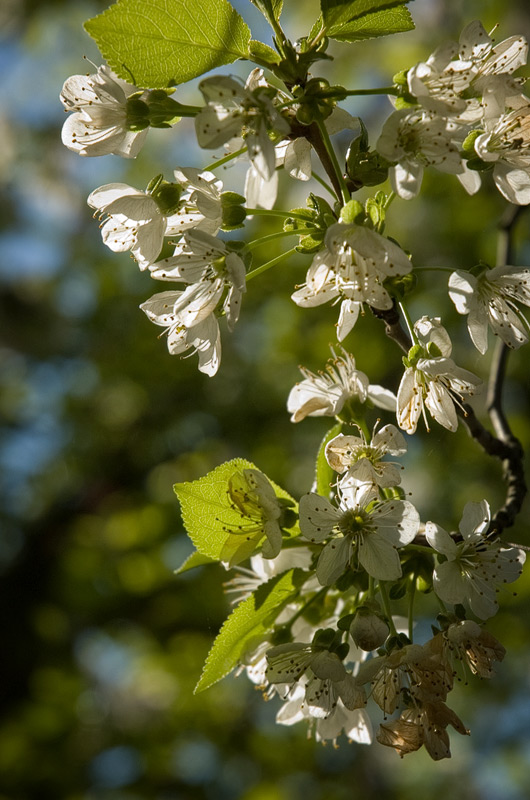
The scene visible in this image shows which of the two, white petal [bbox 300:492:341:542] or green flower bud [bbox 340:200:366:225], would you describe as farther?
white petal [bbox 300:492:341:542]

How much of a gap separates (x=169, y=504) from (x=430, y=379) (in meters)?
3.45

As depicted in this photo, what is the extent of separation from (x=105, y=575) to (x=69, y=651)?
54cm

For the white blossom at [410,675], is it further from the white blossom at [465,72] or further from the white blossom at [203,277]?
the white blossom at [465,72]

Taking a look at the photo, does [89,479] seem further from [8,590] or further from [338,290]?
[338,290]

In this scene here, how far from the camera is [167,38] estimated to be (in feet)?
2.61

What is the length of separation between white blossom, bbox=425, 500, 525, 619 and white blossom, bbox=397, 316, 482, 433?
117 mm

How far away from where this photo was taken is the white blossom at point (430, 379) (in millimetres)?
882

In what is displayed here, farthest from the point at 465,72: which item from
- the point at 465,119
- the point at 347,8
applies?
the point at 347,8

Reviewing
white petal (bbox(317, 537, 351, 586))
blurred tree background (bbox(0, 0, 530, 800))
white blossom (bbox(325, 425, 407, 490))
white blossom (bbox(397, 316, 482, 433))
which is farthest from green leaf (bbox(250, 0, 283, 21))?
blurred tree background (bbox(0, 0, 530, 800))

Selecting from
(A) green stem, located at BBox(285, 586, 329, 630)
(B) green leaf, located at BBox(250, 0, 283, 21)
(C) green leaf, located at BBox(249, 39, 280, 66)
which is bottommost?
(A) green stem, located at BBox(285, 586, 329, 630)

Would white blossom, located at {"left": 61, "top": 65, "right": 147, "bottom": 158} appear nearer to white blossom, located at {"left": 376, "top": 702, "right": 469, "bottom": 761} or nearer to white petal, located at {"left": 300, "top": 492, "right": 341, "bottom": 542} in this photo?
white petal, located at {"left": 300, "top": 492, "right": 341, "bottom": 542}

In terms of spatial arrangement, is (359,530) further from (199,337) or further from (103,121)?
(103,121)

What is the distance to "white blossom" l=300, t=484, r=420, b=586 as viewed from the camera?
0.83 metres

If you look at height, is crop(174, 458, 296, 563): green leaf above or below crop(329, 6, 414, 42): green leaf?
below
